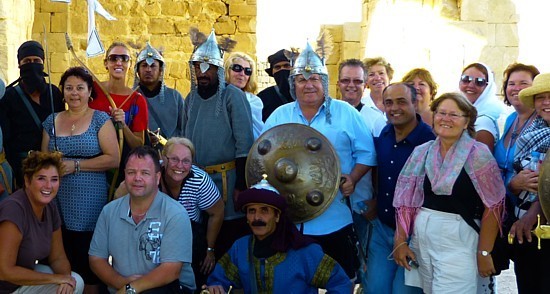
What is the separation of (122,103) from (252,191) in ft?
4.84

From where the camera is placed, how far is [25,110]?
5117 millimetres

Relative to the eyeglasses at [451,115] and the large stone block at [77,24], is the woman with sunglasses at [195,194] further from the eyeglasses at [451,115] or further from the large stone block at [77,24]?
the large stone block at [77,24]

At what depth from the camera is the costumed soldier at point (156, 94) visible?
5879 mm

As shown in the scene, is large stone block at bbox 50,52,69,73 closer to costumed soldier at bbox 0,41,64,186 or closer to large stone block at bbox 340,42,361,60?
large stone block at bbox 340,42,361,60

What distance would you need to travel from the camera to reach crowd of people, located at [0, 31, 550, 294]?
14.5 feet

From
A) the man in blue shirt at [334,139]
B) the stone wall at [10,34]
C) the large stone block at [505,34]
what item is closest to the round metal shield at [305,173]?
the man in blue shirt at [334,139]

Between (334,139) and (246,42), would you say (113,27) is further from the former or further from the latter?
(334,139)

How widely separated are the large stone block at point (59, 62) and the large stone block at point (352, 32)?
419 centimetres

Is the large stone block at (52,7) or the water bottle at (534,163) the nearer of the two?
the water bottle at (534,163)

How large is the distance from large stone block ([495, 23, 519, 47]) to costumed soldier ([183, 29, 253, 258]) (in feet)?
15.5

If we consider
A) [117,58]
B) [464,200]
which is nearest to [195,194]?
[117,58]

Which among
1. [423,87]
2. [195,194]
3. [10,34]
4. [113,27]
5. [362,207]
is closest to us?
[195,194]

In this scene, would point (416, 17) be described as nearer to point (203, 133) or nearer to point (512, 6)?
point (512, 6)

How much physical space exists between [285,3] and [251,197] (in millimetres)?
34651
